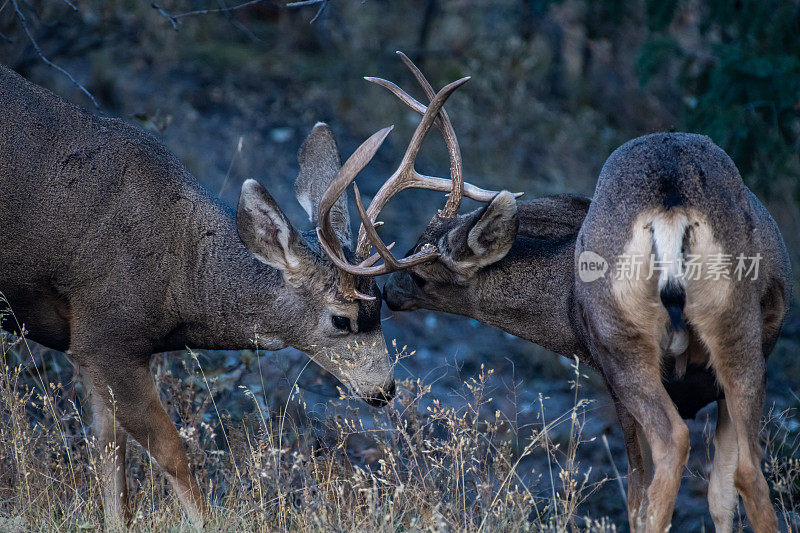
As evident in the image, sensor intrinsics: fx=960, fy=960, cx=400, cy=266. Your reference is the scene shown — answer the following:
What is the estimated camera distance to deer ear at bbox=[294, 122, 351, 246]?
6.06m

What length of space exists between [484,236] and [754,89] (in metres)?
2.94

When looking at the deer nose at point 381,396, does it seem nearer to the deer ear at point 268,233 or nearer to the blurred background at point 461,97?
the deer ear at point 268,233

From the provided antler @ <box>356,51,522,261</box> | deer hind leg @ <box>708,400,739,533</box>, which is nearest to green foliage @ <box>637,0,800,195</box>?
antler @ <box>356,51,522,261</box>

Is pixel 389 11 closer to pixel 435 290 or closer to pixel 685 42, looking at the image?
pixel 685 42

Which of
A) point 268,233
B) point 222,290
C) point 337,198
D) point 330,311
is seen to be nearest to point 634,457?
point 330,311

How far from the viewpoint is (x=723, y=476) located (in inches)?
215

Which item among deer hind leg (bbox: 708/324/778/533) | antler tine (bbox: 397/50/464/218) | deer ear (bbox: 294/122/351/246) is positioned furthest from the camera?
deer ear (bbox: 294/122/351/246)

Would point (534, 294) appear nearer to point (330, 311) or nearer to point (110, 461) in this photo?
point (330, 311)

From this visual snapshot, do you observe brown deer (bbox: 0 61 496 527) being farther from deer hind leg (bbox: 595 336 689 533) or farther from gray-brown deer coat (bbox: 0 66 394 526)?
deer hind leg (bbox: 595 336 689 533)

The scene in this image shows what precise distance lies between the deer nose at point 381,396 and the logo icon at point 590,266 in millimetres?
1437

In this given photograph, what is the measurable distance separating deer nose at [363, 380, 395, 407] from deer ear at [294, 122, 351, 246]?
→ 3.24 ft

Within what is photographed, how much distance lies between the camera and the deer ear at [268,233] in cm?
518

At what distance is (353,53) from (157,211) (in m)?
8.35

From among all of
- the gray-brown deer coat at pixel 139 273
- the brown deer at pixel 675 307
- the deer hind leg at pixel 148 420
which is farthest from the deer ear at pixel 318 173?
the deer hind leg at pixel 148 420
